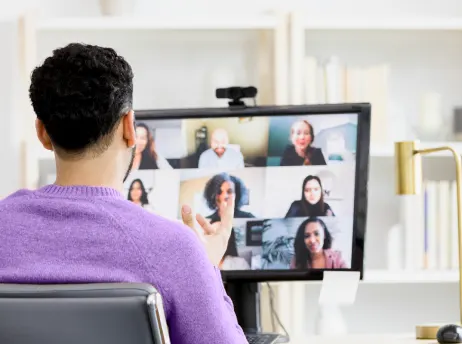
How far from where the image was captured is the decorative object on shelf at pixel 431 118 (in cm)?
324

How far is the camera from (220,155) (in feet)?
7.00

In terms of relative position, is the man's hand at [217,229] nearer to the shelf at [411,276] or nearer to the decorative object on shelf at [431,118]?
the shelf at [411,276]

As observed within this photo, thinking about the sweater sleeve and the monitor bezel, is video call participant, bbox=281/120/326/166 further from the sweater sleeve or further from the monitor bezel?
the sweater sleeve

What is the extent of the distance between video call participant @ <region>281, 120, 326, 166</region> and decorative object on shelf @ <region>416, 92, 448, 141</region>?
4.04 feet

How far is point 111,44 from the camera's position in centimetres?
325

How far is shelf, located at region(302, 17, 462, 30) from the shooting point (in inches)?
121

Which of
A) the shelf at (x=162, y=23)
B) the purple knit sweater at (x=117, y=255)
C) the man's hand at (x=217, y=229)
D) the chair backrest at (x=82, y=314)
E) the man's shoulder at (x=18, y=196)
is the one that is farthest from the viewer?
the shelf at (x=162, y=23)

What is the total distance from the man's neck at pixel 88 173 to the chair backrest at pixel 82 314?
24 centimetres

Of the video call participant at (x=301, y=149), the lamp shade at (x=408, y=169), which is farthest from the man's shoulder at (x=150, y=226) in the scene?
the lamp shade at (x=408, y=169)

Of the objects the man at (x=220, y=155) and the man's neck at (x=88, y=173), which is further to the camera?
the man at (x=220, y=155)

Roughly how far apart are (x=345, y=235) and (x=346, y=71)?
111cm

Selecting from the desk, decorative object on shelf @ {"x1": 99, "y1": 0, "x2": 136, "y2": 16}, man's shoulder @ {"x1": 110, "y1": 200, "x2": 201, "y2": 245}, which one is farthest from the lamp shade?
decorative object on shelf @ {"x1": 99, "y1": 0, "x2": 136, "y2": 16}

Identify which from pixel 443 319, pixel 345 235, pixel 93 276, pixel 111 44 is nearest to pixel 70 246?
pixel 93 276

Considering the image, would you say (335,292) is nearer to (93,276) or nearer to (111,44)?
(93,276)
